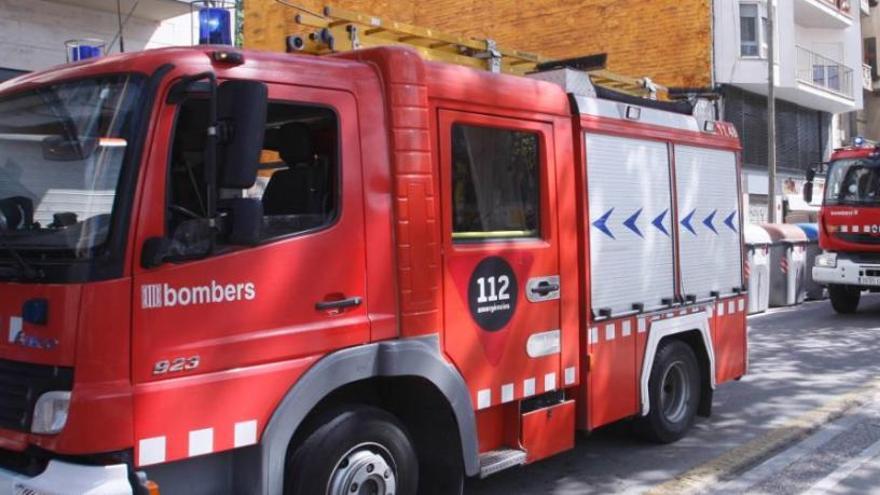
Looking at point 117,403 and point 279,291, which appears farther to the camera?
point 279,291

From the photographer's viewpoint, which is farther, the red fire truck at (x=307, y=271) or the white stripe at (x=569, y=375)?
the white stripe at (x=569, y=375)

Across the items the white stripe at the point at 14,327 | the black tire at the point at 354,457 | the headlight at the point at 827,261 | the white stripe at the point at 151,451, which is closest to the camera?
the white stripe at the point at 151,451

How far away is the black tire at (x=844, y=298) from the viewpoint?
1434 centimetres

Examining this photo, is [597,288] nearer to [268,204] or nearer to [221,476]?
[268,204]

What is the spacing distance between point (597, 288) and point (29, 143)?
10.9ft

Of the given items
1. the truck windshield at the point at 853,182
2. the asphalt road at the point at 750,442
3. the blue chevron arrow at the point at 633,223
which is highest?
the truck windshield at the point at 853,182

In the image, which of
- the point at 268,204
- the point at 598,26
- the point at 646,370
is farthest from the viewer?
the point at 598,26

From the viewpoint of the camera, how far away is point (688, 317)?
6.17m

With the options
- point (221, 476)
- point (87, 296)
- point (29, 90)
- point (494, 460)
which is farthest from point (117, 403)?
point (494, 460)

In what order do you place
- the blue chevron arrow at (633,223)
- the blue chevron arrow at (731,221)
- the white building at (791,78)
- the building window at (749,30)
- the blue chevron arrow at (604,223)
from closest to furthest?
the blue chevron arrow at (604,223)
the blue chevron arrow at (633,223)
the blue chevron arrow at (731,221)
the white building at (791,78)
the building window at (749,30)

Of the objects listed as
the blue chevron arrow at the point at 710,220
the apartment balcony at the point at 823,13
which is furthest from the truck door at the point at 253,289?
the apartment balcony at the point at 823,13

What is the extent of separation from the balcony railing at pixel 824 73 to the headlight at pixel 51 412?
89.2ft

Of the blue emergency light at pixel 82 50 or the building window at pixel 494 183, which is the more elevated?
the blue emergency light at pixel 82 50

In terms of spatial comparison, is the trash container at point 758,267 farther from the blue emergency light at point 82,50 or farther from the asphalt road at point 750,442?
the blue emergency light at point 82,50
